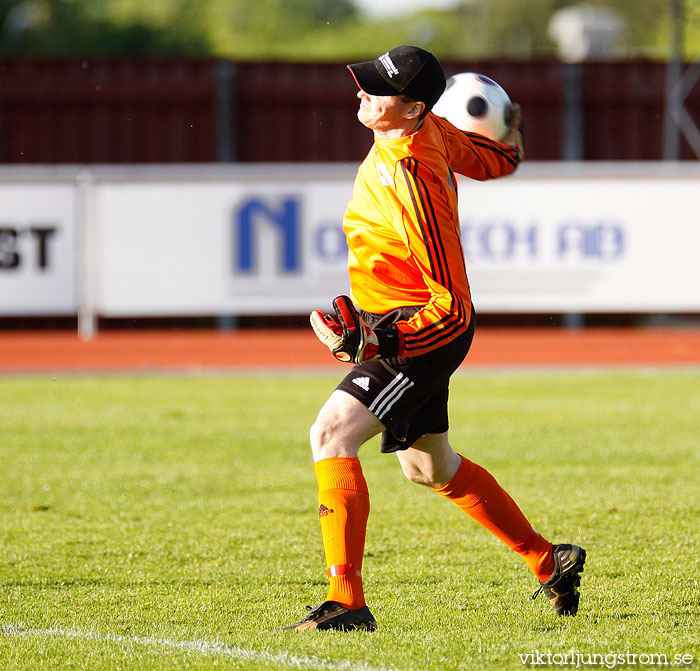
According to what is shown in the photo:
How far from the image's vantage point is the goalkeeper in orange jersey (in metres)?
4.05

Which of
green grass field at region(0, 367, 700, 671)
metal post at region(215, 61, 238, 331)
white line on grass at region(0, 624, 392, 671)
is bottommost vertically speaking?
green grass field at region(0, 367, 700, 671)

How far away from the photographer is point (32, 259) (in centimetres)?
1515

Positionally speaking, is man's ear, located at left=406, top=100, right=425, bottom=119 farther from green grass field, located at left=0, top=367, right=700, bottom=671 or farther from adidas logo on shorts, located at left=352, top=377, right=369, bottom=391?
green grass field, located at left=0, top=367, right=700, bottom=671

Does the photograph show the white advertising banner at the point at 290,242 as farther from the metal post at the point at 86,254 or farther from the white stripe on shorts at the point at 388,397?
the white stripe on shorts at the point at 388,397

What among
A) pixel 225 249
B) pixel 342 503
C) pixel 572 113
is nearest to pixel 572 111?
pixel 572 113

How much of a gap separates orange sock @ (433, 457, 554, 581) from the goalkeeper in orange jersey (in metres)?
0.32

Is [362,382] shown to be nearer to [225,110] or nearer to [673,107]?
[225,110]

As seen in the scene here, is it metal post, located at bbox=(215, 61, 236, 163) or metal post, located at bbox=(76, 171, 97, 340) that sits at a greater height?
metal post, located at bbox=(215, 61, 236, 163)

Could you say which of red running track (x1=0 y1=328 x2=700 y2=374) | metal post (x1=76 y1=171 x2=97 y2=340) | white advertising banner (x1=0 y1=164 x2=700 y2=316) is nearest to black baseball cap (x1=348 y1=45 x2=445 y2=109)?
red running track (x1=0 y1=328 x2=700 y2=374)

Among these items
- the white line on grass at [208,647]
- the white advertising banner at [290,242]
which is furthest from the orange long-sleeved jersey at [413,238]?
the white advertising banner at [290,242]

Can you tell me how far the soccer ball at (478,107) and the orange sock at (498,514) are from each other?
4.25ft

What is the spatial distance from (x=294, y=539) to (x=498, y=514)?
1587 millimetres

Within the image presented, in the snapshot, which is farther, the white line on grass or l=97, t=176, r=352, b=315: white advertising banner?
l=97, t=176, r=352, b=315: white advertising banner

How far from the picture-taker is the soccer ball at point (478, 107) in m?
4.71
